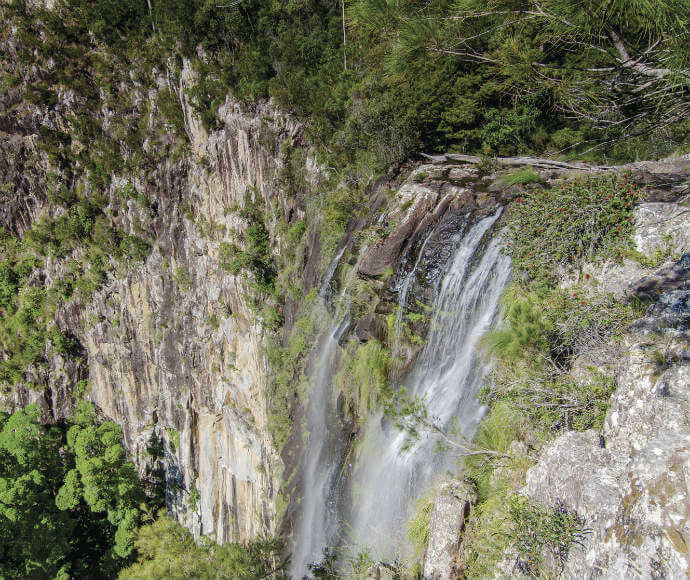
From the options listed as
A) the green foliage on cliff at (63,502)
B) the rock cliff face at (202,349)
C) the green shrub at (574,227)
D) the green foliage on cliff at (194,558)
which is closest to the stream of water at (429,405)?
→ the green shrub at (574,227)

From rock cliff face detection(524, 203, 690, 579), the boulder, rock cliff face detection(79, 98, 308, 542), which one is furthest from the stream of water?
rock cliff face detection(79, 98, 308, 542)

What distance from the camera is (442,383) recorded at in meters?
5.57

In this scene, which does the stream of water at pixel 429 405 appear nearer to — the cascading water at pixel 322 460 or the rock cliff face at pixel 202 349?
the cascading water at pixel 322 460

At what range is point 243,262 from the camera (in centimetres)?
1120

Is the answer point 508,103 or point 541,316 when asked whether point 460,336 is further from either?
point 508,103

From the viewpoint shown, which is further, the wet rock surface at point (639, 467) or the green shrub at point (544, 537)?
the green shrub at point (544, 537)

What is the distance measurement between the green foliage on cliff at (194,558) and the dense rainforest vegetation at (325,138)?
70 mm

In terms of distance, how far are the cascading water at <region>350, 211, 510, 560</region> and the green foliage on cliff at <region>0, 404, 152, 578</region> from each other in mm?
10292

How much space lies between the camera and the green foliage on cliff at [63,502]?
10523 millimetres

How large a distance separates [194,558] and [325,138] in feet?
39.0

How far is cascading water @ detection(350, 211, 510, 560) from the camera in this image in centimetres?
523

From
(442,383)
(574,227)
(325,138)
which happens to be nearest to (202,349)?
(325,138)

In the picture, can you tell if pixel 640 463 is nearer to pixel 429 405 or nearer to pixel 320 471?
pixel 429 405

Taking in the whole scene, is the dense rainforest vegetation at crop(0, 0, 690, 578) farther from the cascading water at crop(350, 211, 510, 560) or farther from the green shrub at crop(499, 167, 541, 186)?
the green shrub at crop(499, 167, 541, 186)
